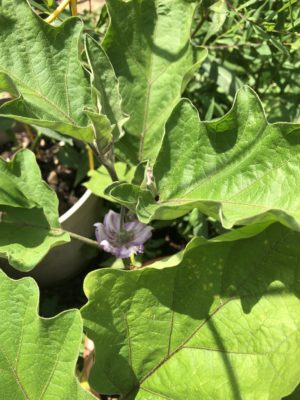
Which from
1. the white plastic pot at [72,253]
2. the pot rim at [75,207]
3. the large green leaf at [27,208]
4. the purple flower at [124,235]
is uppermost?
the large green leaf at [27,208]

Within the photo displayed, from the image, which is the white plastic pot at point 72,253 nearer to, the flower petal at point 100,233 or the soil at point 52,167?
the soil at point 52,167

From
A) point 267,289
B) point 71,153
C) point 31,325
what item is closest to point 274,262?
point 267,289

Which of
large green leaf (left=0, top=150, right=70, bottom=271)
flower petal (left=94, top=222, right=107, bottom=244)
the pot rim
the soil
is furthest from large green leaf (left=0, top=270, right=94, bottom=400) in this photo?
the soil

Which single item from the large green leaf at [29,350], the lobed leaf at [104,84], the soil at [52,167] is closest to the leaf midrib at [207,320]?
the large green leaf at [29,350]

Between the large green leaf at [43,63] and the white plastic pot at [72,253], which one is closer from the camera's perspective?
the large green leaf at [43,63]

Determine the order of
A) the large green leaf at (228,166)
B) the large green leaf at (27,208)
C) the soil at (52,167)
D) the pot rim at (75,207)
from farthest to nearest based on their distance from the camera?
the soil at (52,167) → the pot rim at (75,207) → the large green leaf at (27,208) → the large green leaf at (228,166)

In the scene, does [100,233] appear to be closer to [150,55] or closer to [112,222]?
[112,222]

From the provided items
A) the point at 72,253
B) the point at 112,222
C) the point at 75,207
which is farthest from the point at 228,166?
the point at 72,253

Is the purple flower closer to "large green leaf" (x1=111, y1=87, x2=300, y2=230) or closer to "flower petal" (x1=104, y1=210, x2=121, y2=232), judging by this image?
"flower petal" (x1=104, y1=210, x2=121, y2=232)
